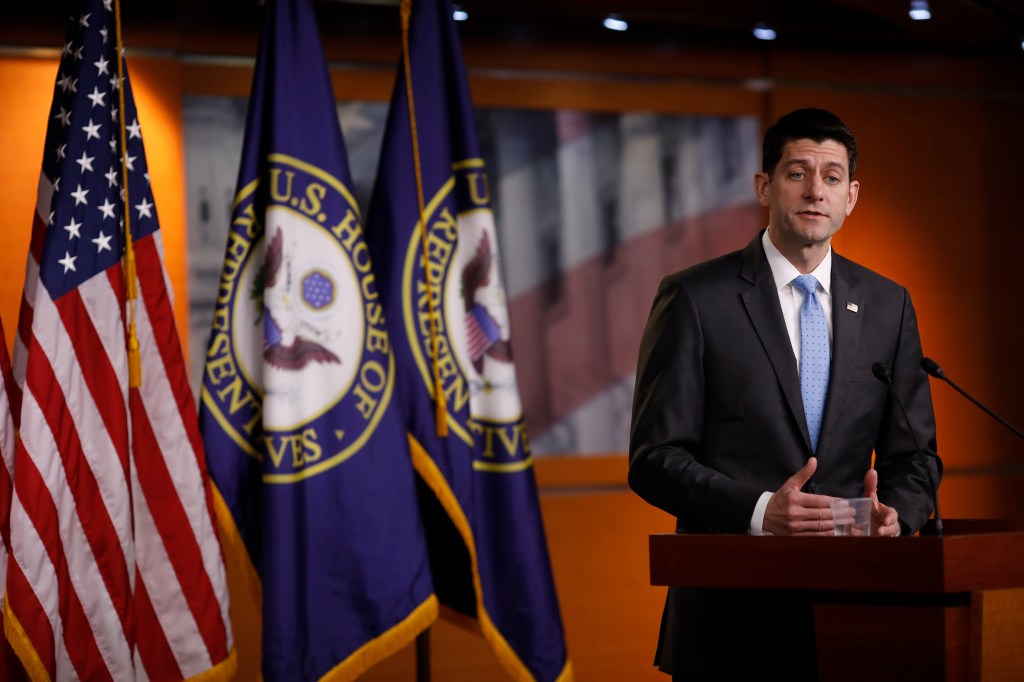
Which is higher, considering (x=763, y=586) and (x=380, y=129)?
(x=380, y=129)

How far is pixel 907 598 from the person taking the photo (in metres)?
1.69

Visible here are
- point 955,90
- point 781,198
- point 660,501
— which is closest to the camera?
point 660,501

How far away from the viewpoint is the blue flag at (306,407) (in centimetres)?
285

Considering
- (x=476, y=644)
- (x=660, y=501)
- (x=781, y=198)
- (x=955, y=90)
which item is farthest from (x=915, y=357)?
(x=955, y=90)

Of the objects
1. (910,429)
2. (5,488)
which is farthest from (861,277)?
(5,488)

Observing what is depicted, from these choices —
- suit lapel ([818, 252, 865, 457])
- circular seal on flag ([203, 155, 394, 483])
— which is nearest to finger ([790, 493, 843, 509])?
suit lapel ([818, 252, 865, 457])

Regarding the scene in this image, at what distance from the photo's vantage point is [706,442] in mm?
2281

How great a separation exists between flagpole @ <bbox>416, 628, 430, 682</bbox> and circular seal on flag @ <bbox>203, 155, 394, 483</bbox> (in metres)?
0.52

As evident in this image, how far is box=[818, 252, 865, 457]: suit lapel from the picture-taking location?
7.29 feet

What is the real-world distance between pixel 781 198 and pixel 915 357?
43 cm

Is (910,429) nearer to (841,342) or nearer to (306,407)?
(841,342)

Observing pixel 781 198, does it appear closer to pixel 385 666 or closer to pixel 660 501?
pixel 660 501

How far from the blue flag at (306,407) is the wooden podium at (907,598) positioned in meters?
1.34

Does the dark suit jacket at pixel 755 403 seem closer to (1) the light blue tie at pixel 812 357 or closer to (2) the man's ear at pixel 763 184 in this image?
(1) the light blue tie at pixel 812 357
